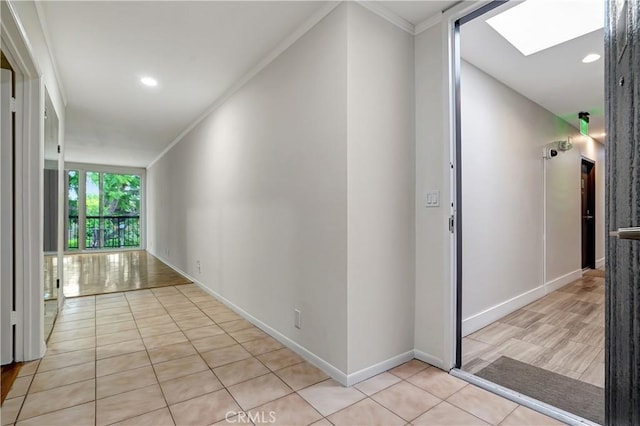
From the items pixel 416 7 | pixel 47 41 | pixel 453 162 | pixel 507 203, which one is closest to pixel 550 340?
pixel 507 203

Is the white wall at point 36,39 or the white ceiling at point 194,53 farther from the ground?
the white ceiling at point 194,53

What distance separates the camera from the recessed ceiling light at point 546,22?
7.31 feet

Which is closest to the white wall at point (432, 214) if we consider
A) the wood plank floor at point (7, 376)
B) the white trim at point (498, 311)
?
the white trim at point (498, 311)

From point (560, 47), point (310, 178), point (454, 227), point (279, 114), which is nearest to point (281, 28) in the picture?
point (279, 114)

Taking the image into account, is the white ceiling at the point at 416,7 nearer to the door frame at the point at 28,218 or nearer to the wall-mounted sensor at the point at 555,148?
the door frame at the point at 28,218

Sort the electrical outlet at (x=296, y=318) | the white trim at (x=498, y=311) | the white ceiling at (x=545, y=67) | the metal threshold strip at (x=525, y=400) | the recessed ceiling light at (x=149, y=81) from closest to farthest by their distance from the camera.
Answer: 1. the metal threshold strip at (x=525, y=400)
2. the electrical outlet at (x=296, y=318)
3. the white ceiling at (x=545, y=67)
4. the white trim at (x=498, y=311)
5. the recessed ceiling light at (x=149, y=81)

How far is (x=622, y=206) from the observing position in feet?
2.36

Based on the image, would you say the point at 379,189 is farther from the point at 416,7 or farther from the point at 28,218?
the point at 28,218

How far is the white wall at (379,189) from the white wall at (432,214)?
6cm

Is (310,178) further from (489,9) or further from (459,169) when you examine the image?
(489,9)

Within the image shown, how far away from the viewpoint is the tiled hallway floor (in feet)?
5.22

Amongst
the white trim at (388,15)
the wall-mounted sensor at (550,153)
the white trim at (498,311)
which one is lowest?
the white trim at (498,311)

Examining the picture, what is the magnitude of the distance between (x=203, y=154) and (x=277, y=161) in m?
2.22

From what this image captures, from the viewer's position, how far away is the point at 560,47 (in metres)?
2.60
